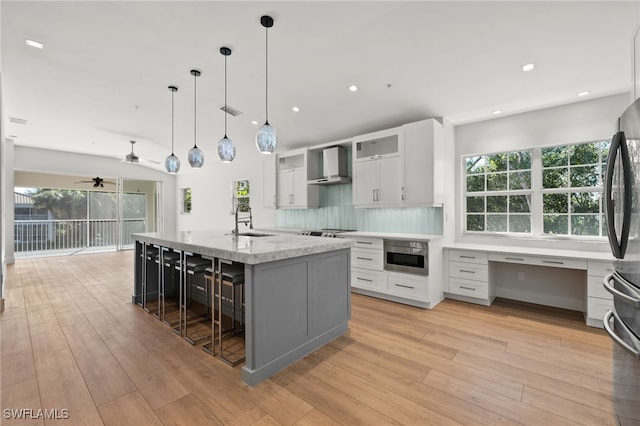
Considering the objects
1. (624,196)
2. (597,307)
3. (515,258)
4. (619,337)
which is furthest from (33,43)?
(597,307)

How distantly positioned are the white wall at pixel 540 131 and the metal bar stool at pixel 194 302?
148 inches

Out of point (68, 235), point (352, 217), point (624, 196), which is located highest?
point (624, 196)

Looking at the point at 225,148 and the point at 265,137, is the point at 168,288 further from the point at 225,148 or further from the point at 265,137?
the point at 265,137

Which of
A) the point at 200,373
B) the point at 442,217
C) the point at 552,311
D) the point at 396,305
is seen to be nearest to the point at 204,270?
the point at 200,373

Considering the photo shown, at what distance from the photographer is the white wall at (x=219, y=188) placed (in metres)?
6.86

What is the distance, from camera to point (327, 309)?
2652 mm

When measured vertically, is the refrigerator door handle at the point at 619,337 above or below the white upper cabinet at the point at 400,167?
below

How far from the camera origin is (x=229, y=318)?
10.5ft

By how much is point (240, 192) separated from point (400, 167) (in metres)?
4.78

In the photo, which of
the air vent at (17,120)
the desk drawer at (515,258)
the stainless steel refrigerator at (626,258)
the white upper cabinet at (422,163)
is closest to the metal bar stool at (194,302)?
the white upper cabinet at (422,163)

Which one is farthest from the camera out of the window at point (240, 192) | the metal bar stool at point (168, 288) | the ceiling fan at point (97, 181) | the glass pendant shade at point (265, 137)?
the ceiling fan at point (97, 181)

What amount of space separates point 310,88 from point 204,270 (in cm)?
256

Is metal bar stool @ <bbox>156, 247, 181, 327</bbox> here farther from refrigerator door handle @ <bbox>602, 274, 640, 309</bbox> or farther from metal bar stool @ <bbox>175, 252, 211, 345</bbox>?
refrigerator door handle @ <bbox>602, 274, 640, 309</bbox>

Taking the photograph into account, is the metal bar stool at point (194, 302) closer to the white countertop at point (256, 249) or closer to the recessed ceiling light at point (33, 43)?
the white countertop at point (256, 249)
